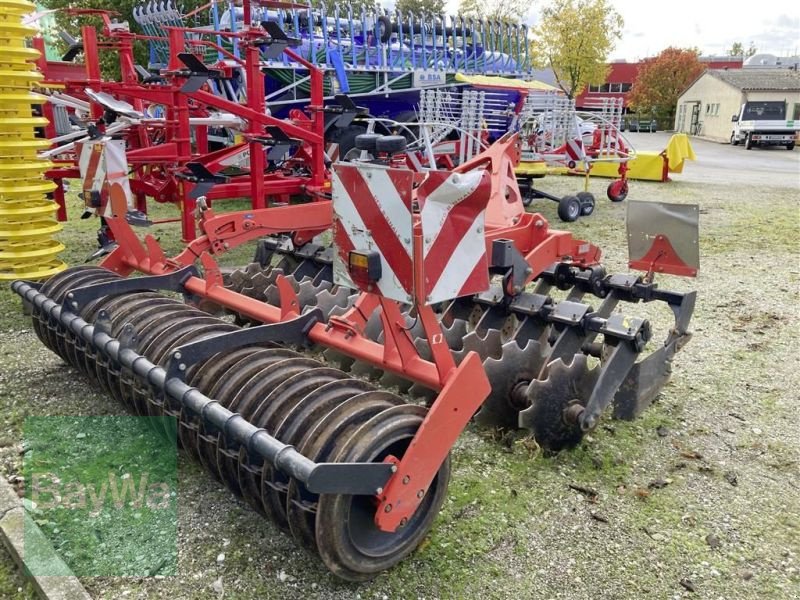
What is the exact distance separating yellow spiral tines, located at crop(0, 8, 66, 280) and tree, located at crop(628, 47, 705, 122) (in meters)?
51.4

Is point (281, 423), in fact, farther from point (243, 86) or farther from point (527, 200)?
point (527, 200)

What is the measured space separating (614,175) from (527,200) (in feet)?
12.1

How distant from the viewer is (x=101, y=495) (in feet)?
9.90

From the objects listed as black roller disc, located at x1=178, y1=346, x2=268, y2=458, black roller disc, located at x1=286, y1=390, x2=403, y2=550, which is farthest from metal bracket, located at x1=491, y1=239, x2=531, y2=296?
black roller disc, located at x1=286, y1=390, x2=403, y2=550

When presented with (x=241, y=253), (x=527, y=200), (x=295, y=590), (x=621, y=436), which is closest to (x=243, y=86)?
(x=241, y=253)

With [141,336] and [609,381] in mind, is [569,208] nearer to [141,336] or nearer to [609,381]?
[609,381]

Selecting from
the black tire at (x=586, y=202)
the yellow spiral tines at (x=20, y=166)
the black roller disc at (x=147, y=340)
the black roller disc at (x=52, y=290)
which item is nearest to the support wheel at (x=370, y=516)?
the black roller disc at (x=147, y=340)

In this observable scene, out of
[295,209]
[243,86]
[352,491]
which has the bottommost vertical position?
[352,491]

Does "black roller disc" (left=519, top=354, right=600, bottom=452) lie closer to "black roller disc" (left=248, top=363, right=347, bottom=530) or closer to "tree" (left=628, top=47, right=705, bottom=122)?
"black roller disc" (left=248, top=363, right=347, bottom=530)

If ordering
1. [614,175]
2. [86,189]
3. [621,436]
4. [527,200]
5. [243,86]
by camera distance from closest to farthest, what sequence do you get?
[621,436], [86,189], [243,86], [527,200], [614,175]

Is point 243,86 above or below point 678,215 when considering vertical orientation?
above

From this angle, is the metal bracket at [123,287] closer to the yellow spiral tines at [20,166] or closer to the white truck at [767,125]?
the yellow spiral tines at [20,166]

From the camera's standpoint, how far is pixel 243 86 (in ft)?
32.3

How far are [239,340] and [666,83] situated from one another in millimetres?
54278
